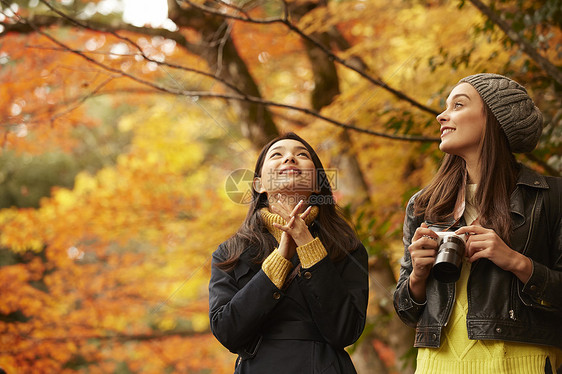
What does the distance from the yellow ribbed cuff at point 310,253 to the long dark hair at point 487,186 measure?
42 cm

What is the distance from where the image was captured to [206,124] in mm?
10000

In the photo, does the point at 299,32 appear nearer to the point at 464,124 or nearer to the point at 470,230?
the point at 464,124

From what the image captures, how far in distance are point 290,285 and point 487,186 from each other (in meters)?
0.88

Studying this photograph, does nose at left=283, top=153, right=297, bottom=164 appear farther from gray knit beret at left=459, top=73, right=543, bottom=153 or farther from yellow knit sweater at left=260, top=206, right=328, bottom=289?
gray knit beret at left=459, top=73, right=543, bottom=153

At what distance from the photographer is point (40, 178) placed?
13.5 metres

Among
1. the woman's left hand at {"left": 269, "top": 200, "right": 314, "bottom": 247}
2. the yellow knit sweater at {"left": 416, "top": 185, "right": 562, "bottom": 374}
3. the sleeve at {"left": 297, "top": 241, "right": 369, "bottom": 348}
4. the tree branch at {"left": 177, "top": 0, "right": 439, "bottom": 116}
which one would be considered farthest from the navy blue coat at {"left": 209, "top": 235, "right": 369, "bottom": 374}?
the tree branch at {"left": 177, "top": 0, "right": 439, "bottom": 116}

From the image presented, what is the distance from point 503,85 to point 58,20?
15.9ft

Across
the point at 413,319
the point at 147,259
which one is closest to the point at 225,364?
the point at 147,259

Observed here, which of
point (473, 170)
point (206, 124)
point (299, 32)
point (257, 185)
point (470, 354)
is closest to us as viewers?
point (470, 354)

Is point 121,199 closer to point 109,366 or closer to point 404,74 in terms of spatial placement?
point 404,74

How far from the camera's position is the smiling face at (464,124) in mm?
2219

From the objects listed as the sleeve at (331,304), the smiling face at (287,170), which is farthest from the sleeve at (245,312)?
Answer: the smiling face at (287,170)

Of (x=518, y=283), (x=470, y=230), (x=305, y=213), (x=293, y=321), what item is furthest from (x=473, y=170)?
(x=293, y=321)

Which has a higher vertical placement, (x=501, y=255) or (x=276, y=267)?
(x=501, y=255)
